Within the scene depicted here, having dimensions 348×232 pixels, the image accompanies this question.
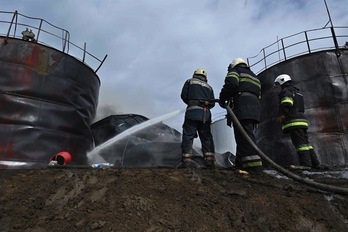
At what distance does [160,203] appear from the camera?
105 inches

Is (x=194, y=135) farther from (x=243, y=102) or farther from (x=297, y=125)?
(x=297, y=125)

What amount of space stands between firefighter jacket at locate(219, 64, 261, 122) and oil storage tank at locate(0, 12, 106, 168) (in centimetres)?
471

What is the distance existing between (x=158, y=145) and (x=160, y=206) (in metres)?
5.02

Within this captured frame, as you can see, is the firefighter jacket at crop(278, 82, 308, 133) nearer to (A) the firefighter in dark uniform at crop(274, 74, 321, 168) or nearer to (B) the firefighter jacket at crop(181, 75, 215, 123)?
(A) the firefighter in dark uniform at crop(274, 74, 321, 168)

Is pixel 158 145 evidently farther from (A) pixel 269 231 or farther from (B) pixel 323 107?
(A) pixel 269 231

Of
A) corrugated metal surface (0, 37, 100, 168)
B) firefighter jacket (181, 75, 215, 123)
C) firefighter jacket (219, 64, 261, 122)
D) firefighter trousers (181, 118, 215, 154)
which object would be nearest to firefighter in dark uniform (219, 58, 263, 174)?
firefighter jacket (219, 64, 261, 122)

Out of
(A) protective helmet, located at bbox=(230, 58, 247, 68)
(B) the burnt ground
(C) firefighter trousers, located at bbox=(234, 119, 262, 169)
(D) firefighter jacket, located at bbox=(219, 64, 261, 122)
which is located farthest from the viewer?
(A) protective helmet, located at bbox=(230, 58, 247, 68)

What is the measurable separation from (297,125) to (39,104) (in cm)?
585

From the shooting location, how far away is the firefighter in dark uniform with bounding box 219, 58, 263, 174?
4.09 m

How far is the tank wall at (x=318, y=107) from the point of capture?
752 cm

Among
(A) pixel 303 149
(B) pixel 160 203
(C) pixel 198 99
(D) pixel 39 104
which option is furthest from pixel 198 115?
(D) pixel 39 104

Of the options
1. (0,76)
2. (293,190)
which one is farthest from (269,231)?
(0,76)

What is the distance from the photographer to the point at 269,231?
2.43 m

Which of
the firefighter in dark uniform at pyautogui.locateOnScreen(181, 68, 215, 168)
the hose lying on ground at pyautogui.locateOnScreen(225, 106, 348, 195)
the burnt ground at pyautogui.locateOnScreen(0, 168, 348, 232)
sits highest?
the firefighter in dark uniform at pyautogui.locateOnScreen(181, 68, 215, 168)
